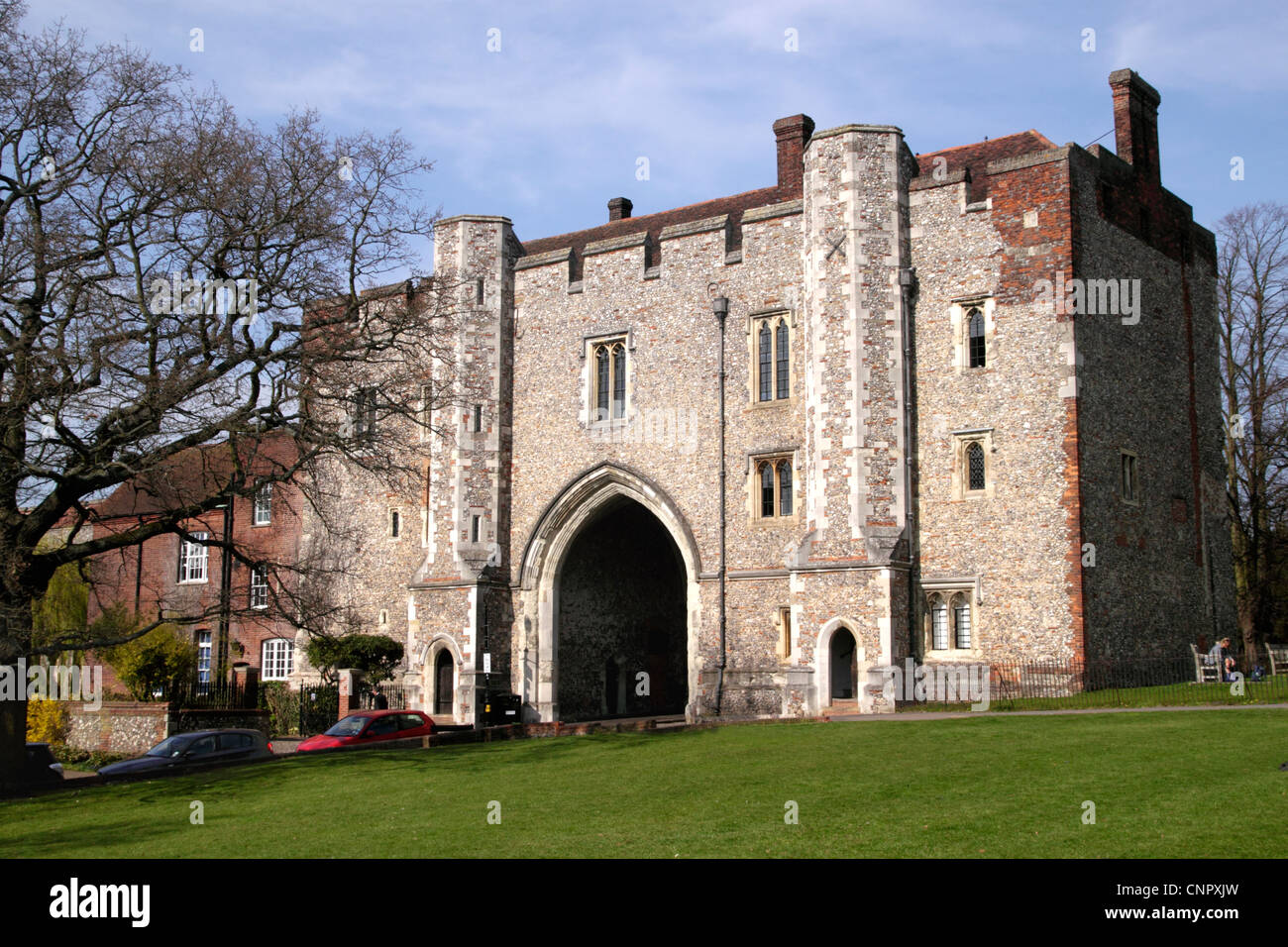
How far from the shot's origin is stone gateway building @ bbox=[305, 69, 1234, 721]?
23.4 metres

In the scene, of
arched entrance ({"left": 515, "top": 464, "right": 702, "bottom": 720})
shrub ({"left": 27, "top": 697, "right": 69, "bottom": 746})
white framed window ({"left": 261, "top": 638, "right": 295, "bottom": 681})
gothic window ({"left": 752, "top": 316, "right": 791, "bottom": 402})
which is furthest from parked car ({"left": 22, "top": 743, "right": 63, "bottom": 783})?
gothic window ({"left": 752, "top": 316, "right": 791, "bottom": 402})

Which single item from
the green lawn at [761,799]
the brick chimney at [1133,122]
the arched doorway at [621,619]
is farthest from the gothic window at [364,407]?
the brick chimney at [1133,122]

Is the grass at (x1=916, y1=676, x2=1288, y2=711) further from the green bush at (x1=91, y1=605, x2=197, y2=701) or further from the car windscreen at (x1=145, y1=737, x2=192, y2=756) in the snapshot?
the green bush at (x1=91, y1=605, x2=197, y2=701)

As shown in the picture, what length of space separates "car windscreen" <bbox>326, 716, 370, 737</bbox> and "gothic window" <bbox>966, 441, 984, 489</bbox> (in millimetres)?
12248

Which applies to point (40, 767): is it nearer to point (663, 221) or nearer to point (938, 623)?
point (938, 623)

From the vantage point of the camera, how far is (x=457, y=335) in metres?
29.4

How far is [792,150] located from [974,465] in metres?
9.58

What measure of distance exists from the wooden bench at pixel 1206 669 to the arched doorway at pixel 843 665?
6.41 m

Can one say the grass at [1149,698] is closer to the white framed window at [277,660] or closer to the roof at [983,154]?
the roof at [983,154]

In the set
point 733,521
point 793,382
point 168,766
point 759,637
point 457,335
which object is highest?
point 457,335
